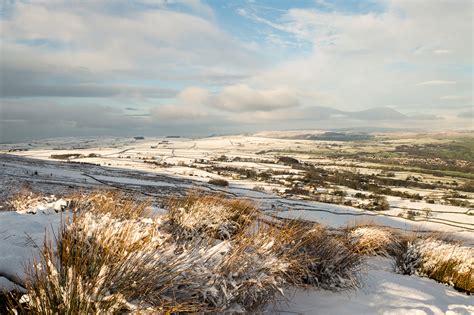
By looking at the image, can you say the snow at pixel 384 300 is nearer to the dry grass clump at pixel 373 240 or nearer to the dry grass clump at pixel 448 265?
the dry grass clump at pixel 448 265

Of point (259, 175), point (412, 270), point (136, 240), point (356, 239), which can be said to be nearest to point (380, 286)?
point (412, 270)

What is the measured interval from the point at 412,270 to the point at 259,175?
68.9ft

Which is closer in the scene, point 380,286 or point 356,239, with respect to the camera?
point 380,286

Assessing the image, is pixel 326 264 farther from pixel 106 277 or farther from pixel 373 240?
pixel 373 240

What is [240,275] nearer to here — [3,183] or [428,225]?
[3,183]

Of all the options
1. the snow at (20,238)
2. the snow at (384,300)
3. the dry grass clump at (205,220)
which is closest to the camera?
the snow at (20,238)

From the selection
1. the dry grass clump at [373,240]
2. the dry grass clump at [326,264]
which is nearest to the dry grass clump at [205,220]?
the dry grass clump at [326,264]

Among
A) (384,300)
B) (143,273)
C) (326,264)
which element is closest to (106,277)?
(143,273)

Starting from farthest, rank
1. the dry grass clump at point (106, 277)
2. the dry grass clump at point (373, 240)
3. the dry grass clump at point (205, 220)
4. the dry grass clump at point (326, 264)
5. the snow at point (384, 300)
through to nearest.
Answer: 1. the dry grass clump at point (373, 240)
2. the dry grass clump at point (205, 220)
3. the dry grass clump at point (326, 264)
4. the snow at point (384, 300)
5. the dry grass clump at point (106, 277)

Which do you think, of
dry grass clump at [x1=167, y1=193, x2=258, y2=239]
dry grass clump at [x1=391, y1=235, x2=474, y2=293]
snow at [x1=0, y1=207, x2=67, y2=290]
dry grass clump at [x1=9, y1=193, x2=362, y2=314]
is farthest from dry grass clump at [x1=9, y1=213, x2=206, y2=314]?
dry grass clump at [x1=391, y1=235, x2=474, y2=293]

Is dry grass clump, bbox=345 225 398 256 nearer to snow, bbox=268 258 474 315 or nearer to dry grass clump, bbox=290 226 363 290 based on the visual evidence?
snow, bbox=268 258 474 315

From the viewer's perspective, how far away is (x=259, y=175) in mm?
27406

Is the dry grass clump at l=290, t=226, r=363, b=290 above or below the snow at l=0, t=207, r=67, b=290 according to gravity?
below

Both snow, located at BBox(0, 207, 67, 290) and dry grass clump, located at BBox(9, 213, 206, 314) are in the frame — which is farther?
snow, located at BBox(0, 207, 67, 290)
